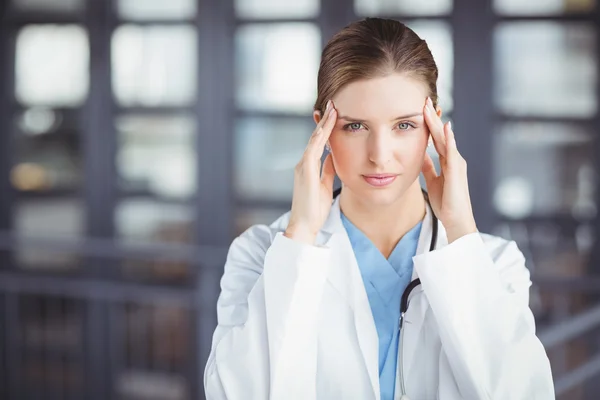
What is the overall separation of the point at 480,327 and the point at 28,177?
3810 mm

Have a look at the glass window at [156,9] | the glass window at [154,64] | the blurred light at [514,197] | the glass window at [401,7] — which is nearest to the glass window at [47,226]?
the glass window at [154,64]

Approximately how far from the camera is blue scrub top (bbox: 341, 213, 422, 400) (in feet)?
4.47

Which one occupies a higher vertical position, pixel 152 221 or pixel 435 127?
pixel 435 127

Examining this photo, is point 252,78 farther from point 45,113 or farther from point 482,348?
point 482,348

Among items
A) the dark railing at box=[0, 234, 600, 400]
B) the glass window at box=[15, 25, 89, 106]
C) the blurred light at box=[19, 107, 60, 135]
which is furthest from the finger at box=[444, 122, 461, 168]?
the blurred light at box=[19, 107, 60, 135]

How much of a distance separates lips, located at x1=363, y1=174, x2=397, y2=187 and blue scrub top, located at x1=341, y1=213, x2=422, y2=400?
0.47ft

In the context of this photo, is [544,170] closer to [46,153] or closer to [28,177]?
[46,153]

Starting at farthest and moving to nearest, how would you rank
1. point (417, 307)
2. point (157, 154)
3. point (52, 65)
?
1. point (52, 65)
2. point (157, 154)
3. point (417, 307)

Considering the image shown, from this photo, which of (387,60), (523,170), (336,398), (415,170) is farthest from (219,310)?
(523,170)

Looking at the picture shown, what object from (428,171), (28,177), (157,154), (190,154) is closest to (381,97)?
(428,171)

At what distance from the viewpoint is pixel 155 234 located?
442 centimetres

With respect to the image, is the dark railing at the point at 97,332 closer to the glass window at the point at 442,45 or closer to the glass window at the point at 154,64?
the glass window at the point at 154,64

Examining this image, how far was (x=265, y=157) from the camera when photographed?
167 inches

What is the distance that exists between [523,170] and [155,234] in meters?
1.98
